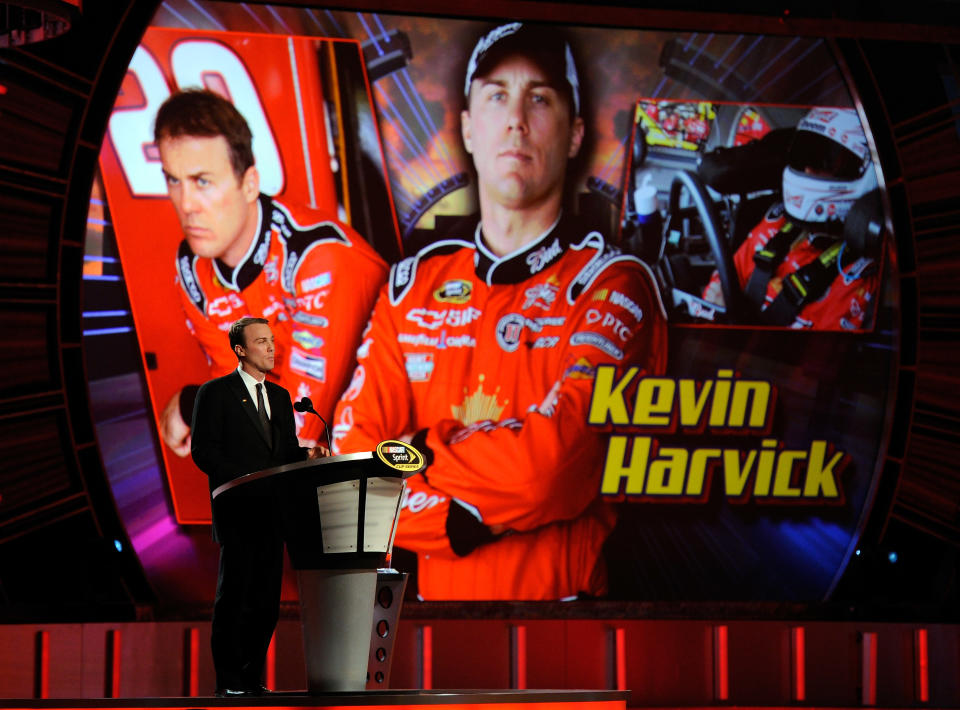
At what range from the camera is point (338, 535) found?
2.60 metres

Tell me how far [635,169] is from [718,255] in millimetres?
578

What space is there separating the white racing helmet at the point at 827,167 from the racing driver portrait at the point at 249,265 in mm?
2065

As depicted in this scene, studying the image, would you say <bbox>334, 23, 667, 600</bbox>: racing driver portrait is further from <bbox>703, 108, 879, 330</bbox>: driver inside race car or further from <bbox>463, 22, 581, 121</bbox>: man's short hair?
<bbox>703, 108, 879, 330</bbox>: driver inside race car

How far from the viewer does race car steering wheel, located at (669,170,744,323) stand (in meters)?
5.56

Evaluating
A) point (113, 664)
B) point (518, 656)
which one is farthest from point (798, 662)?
point (113, 664)

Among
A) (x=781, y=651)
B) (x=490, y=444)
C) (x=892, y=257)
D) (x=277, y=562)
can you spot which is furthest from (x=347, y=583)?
(x=892, y=257)

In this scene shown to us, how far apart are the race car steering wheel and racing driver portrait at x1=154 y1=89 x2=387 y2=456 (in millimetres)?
1475

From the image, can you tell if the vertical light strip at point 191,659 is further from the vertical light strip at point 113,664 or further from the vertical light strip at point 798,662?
the vertical light strip at point 798,662

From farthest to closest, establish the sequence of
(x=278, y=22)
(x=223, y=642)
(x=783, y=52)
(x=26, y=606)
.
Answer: (x=783, y=52)
(x=278, y=22)
(x=26, y=606)
(x=223, y=642)

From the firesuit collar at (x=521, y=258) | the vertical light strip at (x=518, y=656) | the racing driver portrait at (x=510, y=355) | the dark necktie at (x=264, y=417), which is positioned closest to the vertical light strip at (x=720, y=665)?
the racing driver portrait at (x=510, y=355)

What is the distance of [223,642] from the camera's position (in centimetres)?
262

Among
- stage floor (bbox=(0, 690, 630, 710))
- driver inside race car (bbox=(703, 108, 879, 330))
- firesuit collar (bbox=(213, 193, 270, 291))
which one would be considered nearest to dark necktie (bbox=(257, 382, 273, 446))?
stage floor (bbox=(0, 690, 630, 710))

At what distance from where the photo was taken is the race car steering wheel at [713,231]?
18.2ft

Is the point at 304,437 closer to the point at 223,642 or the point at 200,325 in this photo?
the point at 200,325
